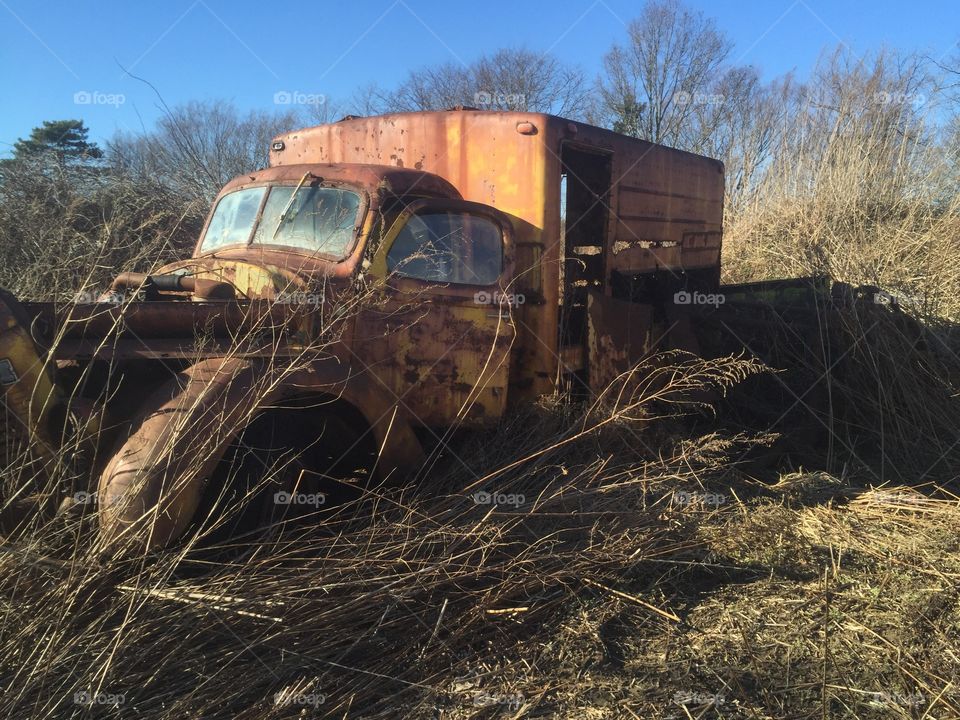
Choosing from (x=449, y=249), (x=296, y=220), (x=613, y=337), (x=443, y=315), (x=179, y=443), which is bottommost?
(x=179, y=443)

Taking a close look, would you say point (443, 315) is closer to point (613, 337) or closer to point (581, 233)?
point (613, 337)

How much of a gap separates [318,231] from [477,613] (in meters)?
2.30

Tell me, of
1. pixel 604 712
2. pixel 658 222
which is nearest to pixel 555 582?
pixel 604 712

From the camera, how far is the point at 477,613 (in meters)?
2.99

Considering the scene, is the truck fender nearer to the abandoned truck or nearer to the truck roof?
the abandoned truck

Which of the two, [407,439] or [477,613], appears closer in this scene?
[477,613]

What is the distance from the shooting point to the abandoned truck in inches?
111

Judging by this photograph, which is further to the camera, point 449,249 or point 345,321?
point 449,249

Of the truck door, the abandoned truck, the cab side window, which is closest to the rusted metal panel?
the abandoned truck

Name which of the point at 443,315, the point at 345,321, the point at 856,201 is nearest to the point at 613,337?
the point at 443,315

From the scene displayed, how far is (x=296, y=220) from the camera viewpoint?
13.7ft

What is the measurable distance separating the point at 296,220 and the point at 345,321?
101 cm

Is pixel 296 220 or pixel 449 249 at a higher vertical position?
pixel 296 220

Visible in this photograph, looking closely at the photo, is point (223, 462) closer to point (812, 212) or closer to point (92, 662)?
point (92, 662)
